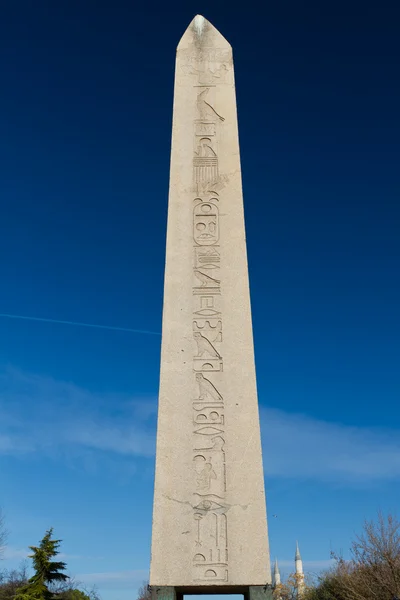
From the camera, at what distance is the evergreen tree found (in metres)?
21.2

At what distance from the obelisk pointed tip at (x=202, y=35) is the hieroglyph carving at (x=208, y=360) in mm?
754

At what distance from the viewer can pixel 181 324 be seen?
543 cm

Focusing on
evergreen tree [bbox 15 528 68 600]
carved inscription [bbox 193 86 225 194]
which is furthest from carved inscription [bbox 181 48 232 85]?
evergreen tree [bbox 15 528 68 600]

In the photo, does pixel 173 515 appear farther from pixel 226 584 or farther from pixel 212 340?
pixel 212 340

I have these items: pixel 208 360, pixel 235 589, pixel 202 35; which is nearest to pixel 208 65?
pixel 202 35

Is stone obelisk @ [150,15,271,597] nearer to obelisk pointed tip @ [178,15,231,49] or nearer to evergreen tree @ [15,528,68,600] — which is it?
obelisk pointed tip @ [178,15,231,49]

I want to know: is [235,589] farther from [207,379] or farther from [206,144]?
[206,144]

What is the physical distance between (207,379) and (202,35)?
4246 millimetres

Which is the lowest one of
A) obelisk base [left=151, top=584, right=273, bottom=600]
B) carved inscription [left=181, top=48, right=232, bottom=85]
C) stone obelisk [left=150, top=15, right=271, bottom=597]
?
obelisk base [left=151, top=584, right=273, bottom=600]

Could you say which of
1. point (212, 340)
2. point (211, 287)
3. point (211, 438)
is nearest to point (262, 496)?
point (211, 438)

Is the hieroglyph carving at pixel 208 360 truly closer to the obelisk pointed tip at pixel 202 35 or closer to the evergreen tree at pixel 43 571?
the obelisk pointed tip at pixel 202 35

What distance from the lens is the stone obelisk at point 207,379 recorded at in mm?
4590

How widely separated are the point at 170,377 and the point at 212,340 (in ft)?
1.61

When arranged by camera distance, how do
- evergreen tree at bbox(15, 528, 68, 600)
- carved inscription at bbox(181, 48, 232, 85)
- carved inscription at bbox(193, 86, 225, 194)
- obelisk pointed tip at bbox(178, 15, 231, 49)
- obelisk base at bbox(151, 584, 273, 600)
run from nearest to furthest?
obelisk base at bbox(151, 584, 273, 600)
carved inscription at bbox(193, 86, 225, 194)
carved inscription at bbox(181, 48, 232, 85)
obelisk pointed tip at bbox(178, 15, 231, 49)
evergreen tree at bbox(15, 528, 68, 600)
